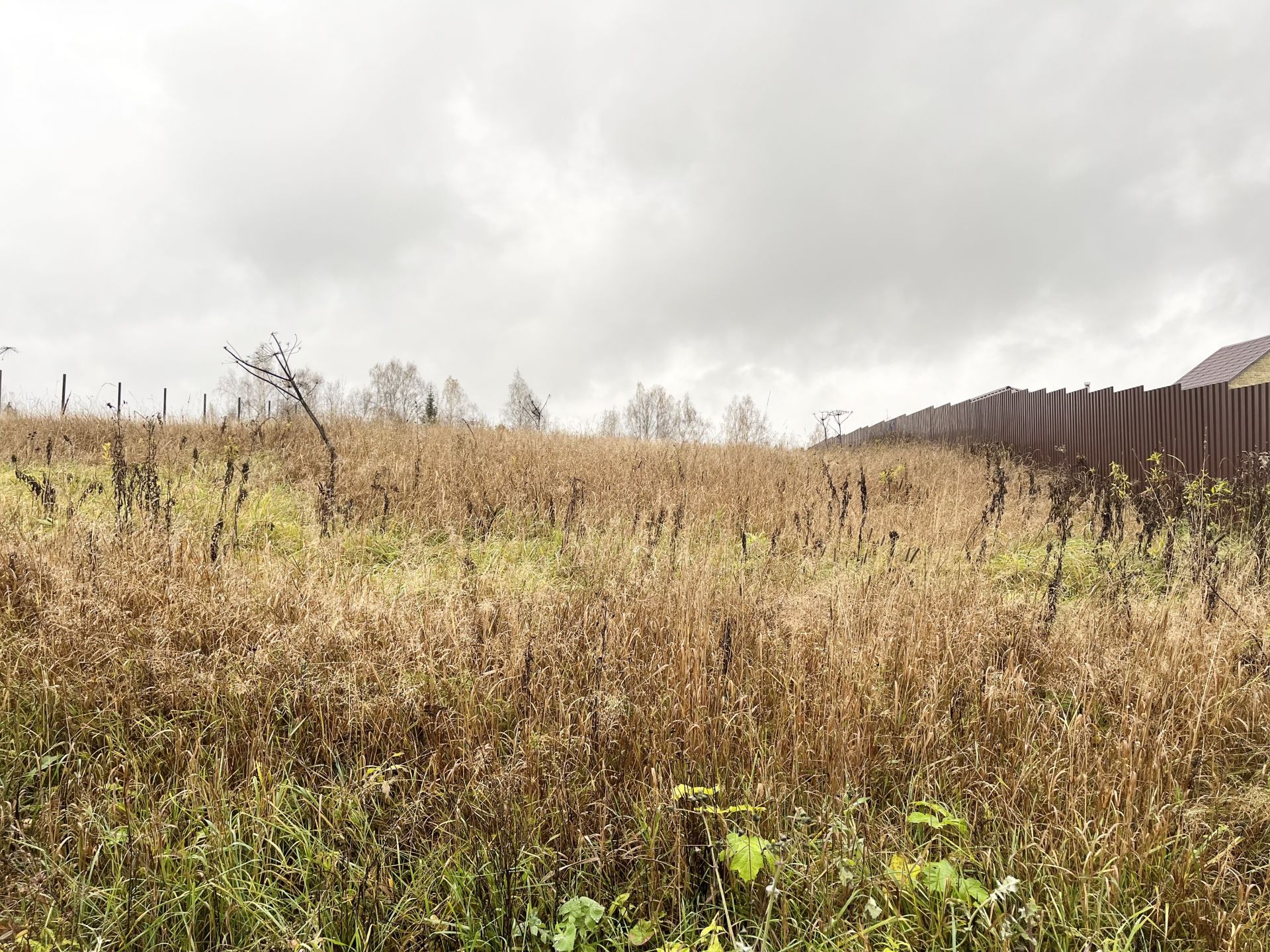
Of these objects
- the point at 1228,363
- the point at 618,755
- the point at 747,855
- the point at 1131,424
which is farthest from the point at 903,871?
the point at 1228,363

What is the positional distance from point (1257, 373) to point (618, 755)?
29.5 m

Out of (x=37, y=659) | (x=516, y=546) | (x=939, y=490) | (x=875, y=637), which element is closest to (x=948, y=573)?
(x=875, y=637)

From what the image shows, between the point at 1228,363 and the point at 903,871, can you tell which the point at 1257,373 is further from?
the point at 903,871

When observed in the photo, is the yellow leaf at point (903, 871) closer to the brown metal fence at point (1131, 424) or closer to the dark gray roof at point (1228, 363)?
the brown metal fence at point (1131, 424)

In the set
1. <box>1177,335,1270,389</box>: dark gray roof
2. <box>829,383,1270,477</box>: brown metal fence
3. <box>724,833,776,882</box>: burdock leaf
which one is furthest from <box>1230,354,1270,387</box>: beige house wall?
<box>724,833,776,882</box>: burdock leaf

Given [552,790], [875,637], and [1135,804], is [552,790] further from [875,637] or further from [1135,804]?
[1135,804]

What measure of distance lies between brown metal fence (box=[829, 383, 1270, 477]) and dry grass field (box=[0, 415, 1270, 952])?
5175 millimetres

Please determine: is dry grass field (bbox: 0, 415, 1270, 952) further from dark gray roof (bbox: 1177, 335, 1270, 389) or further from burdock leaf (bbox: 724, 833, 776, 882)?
dark gray roof (bbox: 1177, 335, 1270, 389)

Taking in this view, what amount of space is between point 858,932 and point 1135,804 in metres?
1.28

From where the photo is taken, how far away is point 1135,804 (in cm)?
216

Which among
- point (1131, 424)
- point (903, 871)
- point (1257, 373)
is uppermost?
point (1257, 373)

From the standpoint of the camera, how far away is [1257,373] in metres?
21.6

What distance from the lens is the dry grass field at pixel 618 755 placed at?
1.80 metres

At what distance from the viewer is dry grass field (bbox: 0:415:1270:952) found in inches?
70.9
